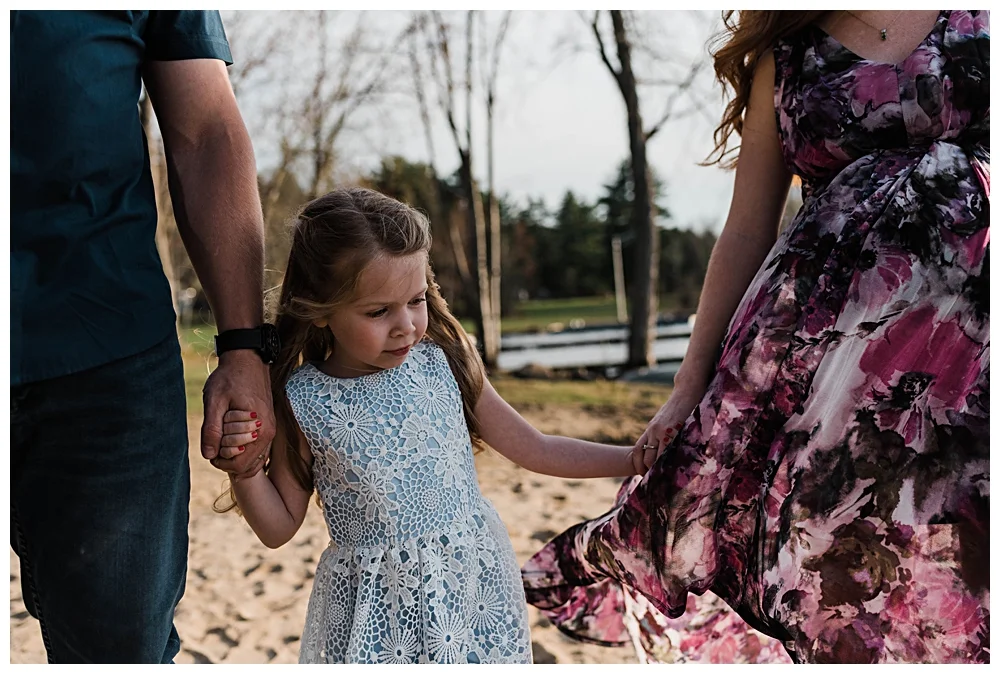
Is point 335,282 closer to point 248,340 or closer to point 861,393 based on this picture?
point 248,340

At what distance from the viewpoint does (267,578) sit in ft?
13.7

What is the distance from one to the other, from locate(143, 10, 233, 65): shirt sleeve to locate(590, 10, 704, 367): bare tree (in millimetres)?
9363

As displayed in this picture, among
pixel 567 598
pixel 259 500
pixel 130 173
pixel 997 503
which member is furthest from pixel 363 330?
pixel 997 503

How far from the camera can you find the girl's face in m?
1.83

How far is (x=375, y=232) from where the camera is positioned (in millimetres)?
1843

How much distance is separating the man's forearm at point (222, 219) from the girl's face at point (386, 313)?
0.19m

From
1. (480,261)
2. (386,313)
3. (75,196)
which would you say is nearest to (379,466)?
(386,313)

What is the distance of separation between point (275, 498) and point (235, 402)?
0.93ft

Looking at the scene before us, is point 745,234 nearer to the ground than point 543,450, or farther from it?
farther from it

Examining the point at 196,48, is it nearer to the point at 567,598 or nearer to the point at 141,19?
the point at 141,19

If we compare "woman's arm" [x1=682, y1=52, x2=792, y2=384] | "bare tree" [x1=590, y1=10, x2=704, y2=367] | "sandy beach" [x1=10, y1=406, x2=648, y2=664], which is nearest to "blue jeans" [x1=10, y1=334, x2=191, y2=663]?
"sandy beach" [x1=10, y1=406, x2=648, y2=664]

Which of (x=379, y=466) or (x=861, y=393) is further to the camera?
(x=379, y=466)

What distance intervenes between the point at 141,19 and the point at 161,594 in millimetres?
1015

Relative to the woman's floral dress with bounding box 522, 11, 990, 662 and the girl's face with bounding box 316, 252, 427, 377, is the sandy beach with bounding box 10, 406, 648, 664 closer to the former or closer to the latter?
the girl's face with bounding box 316, 252, 427, 377
